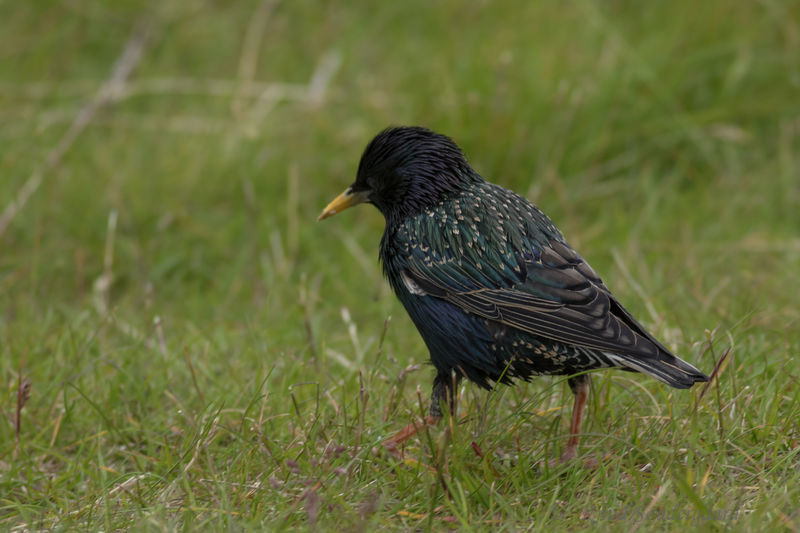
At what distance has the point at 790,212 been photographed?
262 inches

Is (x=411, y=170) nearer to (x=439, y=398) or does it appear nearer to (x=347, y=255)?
(x=439, y=398)

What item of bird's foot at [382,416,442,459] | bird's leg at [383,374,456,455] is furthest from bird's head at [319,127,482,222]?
bird's foot at [382,416,442,459]

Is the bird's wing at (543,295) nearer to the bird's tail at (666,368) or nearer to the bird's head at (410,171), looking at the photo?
the bird's tail at (666,368)

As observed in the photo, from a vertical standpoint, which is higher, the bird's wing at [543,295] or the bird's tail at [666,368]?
the bird's wing at [543,295]

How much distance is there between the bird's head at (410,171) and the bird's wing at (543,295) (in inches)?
13.7

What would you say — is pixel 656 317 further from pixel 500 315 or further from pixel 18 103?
pixel 18 103

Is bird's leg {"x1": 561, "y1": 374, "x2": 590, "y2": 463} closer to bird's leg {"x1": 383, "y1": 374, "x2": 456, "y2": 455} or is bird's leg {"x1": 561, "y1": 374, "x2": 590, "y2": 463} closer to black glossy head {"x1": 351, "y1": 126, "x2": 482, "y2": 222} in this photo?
bird's leg {"x1": 383, "y1": 374, "x2": 456, "y2": 455}

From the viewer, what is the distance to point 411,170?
4.19 m

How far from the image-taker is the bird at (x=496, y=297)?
3.60 m

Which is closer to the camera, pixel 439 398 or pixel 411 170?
pixel 439 398

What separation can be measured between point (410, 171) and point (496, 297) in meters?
0.75

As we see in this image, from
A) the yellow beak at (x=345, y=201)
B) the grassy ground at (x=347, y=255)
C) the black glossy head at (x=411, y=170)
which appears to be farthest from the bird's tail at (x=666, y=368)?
the yellow beak at (x=345, y=201)

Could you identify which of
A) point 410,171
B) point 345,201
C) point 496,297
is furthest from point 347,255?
point 496,297

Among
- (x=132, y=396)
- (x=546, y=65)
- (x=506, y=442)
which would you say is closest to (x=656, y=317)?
(x=506, y=442)
